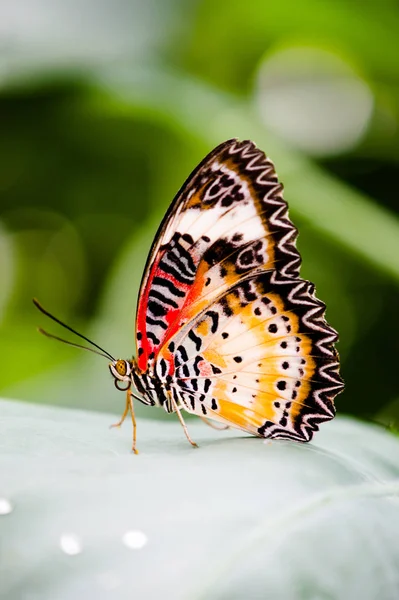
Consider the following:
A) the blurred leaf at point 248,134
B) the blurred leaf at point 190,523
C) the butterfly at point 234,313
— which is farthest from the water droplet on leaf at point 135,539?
the blurred leaf at point 248,134

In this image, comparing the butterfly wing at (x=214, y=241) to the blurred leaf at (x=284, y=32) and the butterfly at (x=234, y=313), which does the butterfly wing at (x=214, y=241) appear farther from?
the blurred leaf at (x=284, y=32)

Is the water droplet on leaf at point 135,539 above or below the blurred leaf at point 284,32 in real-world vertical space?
below

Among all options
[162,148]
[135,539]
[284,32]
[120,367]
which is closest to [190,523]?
[135,539]

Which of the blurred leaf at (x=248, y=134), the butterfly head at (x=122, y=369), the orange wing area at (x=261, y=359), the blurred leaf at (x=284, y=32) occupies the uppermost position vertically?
the blurred leaf at (x=284, y=32)

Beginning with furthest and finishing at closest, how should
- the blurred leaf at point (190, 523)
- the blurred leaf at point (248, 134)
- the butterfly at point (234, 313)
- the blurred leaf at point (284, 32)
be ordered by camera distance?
the blurred leaf at point (284, 32)
the blurred leaf at point (248, 134)
the butterfly at point (234, 313)
the blurred leaf at point (190, 523)

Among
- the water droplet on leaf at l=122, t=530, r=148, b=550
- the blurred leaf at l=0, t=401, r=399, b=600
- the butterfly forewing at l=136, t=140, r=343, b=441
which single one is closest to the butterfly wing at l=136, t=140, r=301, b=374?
the butterfly forewing at l=136, t=140, r=343, b=441

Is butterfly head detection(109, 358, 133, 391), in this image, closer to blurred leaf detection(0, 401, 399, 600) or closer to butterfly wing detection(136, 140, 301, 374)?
butterfly wing detection(136, 140, 301, 374)

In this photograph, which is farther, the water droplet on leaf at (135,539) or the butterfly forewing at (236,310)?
the butterfly forewing at (236,310)

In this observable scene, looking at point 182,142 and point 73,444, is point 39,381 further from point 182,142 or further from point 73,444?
point 73,444
